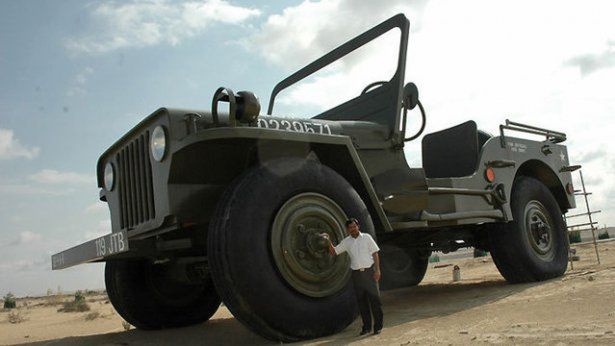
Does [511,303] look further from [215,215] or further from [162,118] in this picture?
[162,118]

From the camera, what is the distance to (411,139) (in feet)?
17.7

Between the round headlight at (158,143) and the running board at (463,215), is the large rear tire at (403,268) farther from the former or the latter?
the round headlight at (158,143)

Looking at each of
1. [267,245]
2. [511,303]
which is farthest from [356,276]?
[511,303]

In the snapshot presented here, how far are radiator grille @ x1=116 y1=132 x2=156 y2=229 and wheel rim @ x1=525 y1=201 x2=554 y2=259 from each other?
4.29 m

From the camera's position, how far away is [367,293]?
12.8 ft

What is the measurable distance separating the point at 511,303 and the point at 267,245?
2396 millimetres

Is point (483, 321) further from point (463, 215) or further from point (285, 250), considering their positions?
point (463, 215)

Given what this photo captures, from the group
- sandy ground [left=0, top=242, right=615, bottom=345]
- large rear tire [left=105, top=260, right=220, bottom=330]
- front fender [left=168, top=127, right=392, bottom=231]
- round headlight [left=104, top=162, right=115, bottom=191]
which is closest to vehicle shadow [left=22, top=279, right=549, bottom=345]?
sandy ground [left=0, top=242, right=615, bottom=345]

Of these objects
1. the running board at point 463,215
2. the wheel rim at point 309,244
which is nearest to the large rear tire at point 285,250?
the wheel rim at point 309,244

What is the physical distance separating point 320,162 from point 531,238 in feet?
11.0

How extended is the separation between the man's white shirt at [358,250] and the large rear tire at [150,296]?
1.91 m

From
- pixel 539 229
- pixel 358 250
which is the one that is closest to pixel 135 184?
pixel 358 250

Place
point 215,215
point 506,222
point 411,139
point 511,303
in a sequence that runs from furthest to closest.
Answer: point 506,222 < point 411,139 < point 511,303 < point 215,215

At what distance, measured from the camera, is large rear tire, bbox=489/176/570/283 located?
6301mm
